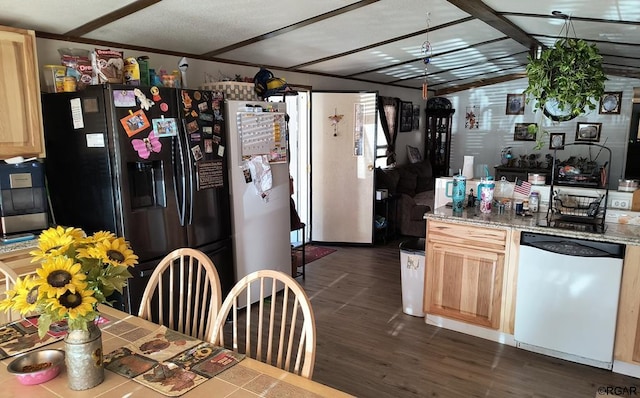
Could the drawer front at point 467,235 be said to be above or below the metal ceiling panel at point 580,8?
below

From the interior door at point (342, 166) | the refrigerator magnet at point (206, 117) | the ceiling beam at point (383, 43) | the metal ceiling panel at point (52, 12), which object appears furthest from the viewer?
the interior door at point (342, 166)

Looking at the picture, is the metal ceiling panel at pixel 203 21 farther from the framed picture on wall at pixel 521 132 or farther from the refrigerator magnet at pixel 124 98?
the framed picture on wall at pixel 521 132

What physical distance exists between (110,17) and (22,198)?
124cm

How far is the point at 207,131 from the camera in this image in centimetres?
332

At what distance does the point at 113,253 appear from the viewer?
1.30 m

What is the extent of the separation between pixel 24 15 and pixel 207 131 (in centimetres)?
128

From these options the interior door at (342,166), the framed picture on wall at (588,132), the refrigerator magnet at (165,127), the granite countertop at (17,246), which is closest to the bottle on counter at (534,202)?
the interior door at (342,166)

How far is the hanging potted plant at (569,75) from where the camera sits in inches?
117

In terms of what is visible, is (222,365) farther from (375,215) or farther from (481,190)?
(375,215)

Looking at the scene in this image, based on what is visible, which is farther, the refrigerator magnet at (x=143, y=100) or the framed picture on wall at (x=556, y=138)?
the framed picture on wall at (x=556, y=138)

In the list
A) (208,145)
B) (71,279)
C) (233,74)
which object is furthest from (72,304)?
(233,74)

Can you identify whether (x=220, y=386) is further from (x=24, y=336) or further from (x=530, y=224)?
(x=530, y=224)

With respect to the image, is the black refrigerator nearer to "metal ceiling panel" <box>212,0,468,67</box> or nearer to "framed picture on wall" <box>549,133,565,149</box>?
"metal ceiling panel" <box>212,0,468,67</box>

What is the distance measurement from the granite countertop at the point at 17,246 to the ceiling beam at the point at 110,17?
1399 mm
